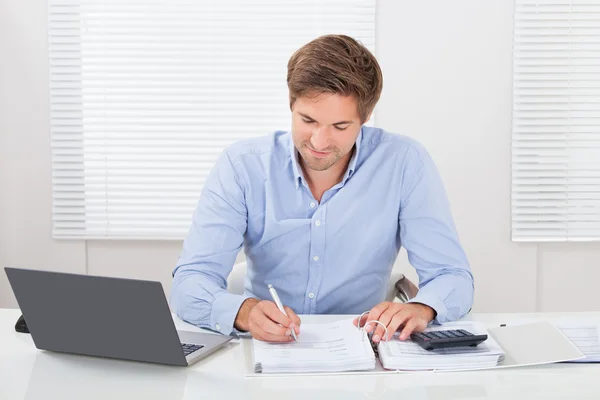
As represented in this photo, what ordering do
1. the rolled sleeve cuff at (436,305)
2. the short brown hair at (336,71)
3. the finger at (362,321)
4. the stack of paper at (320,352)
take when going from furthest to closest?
the short brown hair at (336,71) → the rolled sleeve cuff at (436,305) → the finger at (362,321) → the stack of paper at (320,352)

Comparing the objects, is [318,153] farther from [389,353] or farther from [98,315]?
[98,315]

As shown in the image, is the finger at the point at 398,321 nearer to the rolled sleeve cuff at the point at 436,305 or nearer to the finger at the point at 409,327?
the finger at the point at 409,327

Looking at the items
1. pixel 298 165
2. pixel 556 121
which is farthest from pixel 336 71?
pixel 556 121

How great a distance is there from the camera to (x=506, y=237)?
385 centimetres

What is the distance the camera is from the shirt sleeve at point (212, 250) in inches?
77.6

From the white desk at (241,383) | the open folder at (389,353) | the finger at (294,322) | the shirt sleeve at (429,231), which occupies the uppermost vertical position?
the shirt sleeve at (429,231)

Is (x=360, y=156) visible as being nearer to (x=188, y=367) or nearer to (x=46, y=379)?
(x=188, y=367)

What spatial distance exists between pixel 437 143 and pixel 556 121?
588mm

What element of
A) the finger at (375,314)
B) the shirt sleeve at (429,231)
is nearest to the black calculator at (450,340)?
the finger at (375,314)

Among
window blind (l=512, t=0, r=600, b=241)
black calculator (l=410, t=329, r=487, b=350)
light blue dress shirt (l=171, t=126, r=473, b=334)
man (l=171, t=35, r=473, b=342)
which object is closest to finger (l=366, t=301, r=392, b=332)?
black calculator (l=410, t=329, r=487, b=350)

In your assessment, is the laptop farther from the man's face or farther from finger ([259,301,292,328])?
the man's face

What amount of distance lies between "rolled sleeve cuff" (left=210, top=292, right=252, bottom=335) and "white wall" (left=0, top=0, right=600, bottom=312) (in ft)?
6.70

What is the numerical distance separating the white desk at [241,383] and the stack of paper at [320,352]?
0.10 ft

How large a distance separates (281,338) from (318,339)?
0.09 metres
